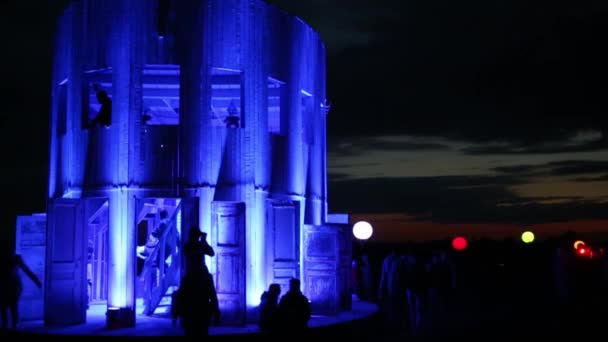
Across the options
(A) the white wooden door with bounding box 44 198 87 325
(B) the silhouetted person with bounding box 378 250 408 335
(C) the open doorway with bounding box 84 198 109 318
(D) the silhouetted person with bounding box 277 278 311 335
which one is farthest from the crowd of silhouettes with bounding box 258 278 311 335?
(C) the open doorway with bounding box 84 198 109 318

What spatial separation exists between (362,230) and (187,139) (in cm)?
802

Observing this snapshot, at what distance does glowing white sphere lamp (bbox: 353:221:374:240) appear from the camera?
24.4 m

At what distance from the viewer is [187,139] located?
18656 mm

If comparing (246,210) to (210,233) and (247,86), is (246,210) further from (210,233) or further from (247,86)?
(247,86)

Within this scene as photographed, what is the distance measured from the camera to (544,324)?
21141mm

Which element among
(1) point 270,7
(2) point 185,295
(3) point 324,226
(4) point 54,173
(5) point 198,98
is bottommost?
(2) point 185,295

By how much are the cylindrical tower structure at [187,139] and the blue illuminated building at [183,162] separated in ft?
0.09

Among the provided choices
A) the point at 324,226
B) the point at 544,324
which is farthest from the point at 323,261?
the point at 544,324

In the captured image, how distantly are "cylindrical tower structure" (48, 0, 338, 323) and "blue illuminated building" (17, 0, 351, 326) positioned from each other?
0.03m

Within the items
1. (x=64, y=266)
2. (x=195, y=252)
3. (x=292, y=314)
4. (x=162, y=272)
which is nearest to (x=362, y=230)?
(x=162, y=272)

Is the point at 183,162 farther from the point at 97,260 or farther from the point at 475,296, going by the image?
the point at 475,296

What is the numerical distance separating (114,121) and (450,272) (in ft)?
30.3

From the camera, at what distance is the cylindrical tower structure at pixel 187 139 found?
18.2 m

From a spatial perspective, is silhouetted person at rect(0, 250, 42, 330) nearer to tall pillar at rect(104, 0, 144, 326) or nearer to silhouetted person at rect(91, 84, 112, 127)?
tall pillar at rect(104, 0, 144, 326)
